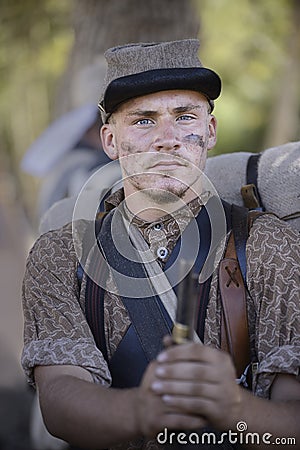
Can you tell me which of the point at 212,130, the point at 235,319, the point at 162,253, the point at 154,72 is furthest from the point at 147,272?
the point at 154,72

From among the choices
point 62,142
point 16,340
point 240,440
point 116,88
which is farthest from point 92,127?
point 240,440

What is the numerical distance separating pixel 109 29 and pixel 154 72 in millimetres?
3944

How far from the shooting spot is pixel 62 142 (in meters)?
6.30

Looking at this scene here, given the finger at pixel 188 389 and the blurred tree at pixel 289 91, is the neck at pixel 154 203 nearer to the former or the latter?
the finger at pixel 188 389

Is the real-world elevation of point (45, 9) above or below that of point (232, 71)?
above

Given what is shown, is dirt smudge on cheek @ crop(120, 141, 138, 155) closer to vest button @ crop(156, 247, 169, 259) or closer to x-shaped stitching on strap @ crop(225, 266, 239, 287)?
vest button @ crop(156, 247, 169, 259)

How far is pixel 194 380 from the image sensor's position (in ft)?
6.53

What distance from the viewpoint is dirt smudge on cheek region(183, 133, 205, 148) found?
2.64m

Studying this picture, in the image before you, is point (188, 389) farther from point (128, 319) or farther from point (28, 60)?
point (28, 60)

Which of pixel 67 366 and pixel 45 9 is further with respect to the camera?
pixel 45 9

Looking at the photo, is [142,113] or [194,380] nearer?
[194,380]

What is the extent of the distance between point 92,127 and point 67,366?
13.5 feet

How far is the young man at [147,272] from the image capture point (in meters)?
2.38

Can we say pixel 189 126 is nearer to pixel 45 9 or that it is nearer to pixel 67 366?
pixel 67 366
